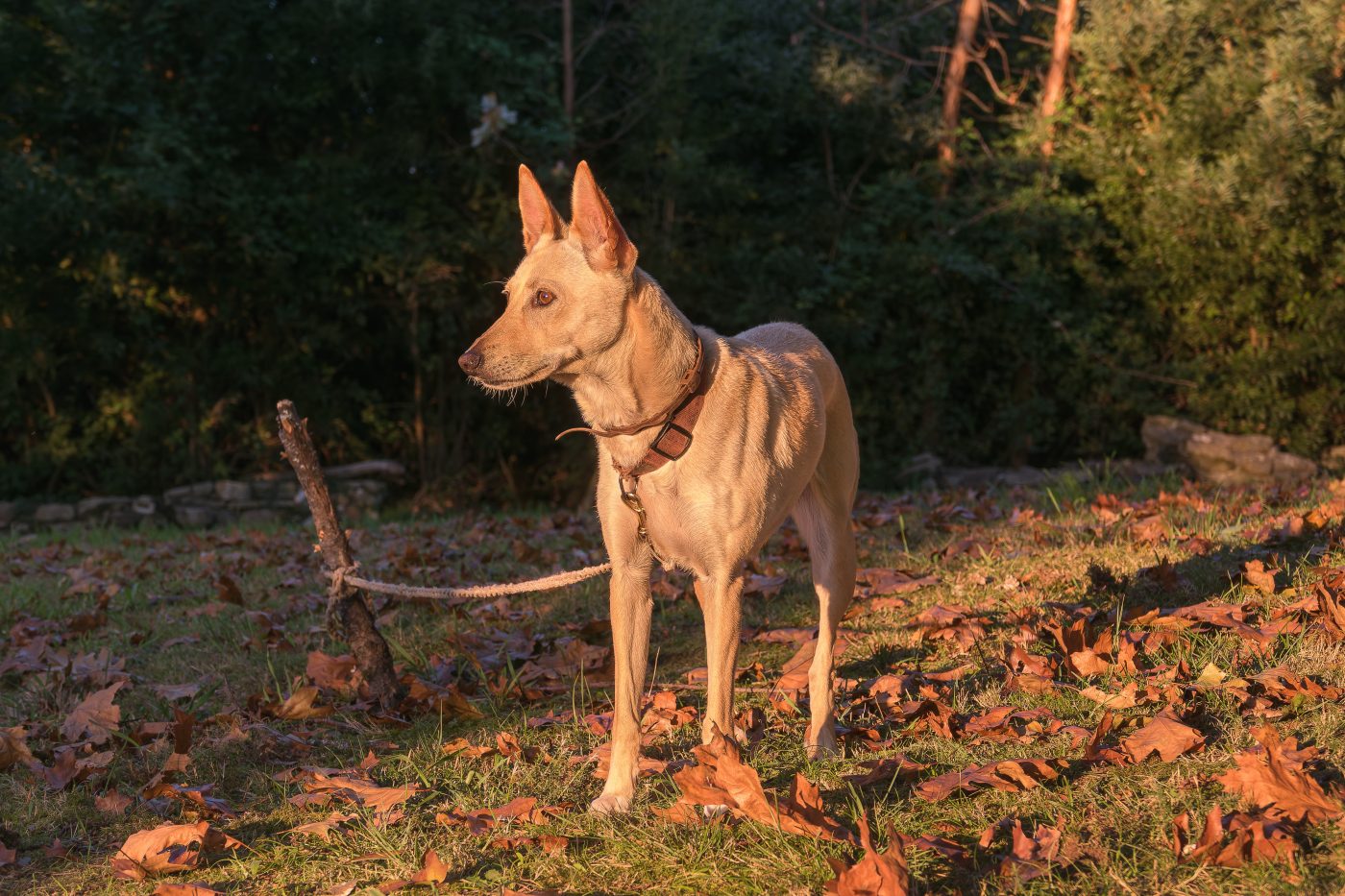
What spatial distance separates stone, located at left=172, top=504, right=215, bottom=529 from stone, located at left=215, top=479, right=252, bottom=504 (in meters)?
0.21

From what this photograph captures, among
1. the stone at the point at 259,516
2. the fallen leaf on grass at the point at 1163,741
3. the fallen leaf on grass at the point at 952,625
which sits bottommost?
the stone at the point at 259,516

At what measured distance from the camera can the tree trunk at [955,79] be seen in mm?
14391

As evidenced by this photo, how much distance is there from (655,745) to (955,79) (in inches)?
493

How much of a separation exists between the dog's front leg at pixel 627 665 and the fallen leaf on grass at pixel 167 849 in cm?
112

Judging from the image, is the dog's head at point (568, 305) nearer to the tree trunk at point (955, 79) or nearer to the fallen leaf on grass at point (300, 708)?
the fallen leaf on grass at point (300, 708)

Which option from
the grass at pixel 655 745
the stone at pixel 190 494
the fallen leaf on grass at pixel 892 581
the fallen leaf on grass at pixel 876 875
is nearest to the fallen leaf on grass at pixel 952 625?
the grass at pixel 655 745

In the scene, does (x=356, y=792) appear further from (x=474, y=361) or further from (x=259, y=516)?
(x=259, y=516)

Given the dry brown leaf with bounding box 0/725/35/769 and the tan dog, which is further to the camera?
the dry brown leaf with bounding box 0/725/35/769

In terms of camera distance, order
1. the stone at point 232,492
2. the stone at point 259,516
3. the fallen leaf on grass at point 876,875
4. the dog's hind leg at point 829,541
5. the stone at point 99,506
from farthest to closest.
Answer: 1. the stone at point 232,492
2. the stone at point 99,506
3. the stone at point 259,516
4. the dog's hind leg at point 829,541
5. the fallen leaf on grass at point 876,875

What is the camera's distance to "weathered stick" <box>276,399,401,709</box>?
4.34 metres

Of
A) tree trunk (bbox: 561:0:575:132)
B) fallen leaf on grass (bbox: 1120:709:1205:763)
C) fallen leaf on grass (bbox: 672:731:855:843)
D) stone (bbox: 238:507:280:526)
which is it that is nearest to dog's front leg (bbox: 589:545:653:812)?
fallen leaf on grass (bbox: 672:731:855:843)

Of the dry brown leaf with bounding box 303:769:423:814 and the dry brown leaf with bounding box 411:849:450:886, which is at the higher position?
the dry brown leaf with bounding box 411:849:450:886

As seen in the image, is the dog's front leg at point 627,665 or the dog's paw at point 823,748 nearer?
the dog's front leg at point 627,665

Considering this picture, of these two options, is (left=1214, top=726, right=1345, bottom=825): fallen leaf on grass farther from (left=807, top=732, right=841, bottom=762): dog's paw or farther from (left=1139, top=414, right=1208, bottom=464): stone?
(left=1139, top=414, right=1208, bottom=464): stone
